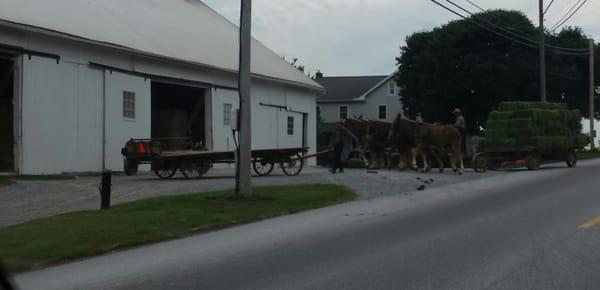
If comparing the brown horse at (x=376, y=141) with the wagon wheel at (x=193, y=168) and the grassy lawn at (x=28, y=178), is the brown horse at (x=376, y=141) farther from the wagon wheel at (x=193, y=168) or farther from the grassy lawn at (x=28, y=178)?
the grassy lawn at (x=28, y=178)

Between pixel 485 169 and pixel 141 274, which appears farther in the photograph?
pixel 485 169

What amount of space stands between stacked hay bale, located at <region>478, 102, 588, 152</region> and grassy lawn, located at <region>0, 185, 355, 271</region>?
39.3 ft

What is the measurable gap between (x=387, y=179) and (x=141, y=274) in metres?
13.4

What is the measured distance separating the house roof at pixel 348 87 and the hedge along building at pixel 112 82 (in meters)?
36.5

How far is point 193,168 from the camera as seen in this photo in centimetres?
2241

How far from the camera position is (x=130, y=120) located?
25719mm

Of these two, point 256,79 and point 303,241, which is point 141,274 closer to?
point 303,241

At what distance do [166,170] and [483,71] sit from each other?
3753 cm

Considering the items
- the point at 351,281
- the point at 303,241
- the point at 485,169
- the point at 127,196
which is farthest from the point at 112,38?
the point at 351,281

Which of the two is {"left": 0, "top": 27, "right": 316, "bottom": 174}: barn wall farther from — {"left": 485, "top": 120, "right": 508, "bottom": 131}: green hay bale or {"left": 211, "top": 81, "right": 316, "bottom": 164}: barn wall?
{"left": 485, "top": 120, "right": 508, "bottom": 131}: green hay bale

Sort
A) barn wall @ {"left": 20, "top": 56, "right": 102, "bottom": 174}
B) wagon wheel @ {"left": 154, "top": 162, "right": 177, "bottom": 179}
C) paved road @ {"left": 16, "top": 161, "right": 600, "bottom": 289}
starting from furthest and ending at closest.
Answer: wagon wheel @ {"left": 154, "top": 162, "right": 177, "bottom": 179}, barn wall @ {"left": 20, "top": 56, "right": 102, "bottom": 174}, paved road @ {"left": 16, "top": 161, "right": 600, "bottom": 289}

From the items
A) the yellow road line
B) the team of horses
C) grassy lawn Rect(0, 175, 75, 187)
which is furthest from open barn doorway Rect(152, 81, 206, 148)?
the yellow road line

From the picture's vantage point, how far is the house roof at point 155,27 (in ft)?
74.2

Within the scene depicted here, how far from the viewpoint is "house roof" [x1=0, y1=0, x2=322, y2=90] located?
22.6m
